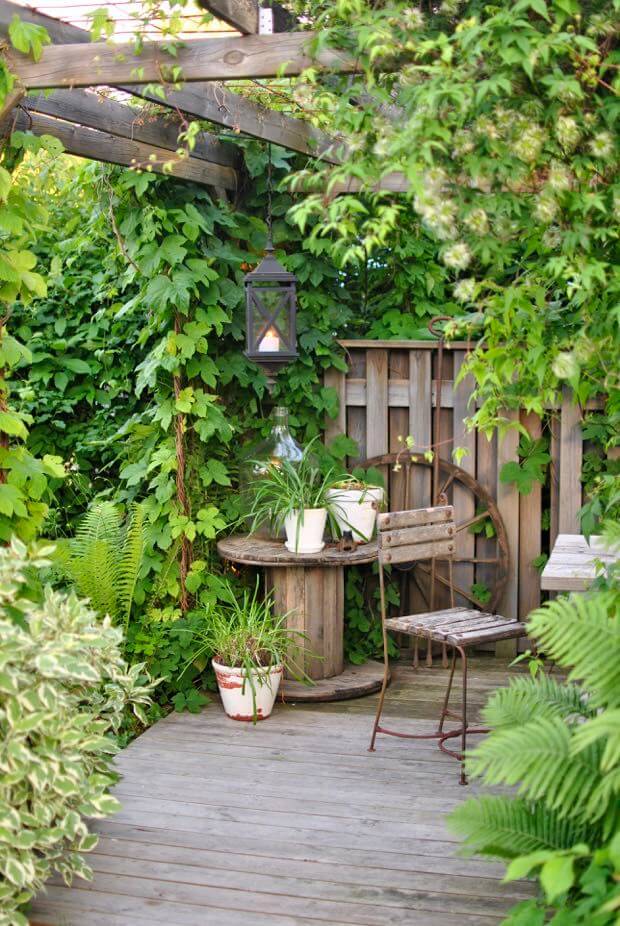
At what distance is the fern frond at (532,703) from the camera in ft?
9.89

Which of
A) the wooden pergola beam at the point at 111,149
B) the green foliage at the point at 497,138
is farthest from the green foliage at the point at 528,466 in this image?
the green foliage at the point at 497,138

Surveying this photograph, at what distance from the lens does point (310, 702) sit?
16.4 feet

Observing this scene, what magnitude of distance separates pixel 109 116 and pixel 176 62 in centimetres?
102

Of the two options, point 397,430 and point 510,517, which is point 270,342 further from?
point 510,517

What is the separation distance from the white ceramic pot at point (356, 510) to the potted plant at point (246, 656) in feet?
1.77

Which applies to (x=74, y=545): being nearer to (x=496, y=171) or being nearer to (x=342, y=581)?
(x=342, y=581)

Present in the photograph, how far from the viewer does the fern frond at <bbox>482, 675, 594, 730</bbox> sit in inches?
119

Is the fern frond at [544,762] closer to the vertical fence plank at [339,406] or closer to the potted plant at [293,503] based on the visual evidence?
the potted plant at [293,503]

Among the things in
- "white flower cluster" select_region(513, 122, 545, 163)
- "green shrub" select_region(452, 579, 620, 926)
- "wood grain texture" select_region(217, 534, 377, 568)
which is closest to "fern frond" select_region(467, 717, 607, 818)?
"green shrub" select_region(452, 579, 620, 926)

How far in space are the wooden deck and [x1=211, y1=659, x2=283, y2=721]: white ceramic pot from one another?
67 millimetres

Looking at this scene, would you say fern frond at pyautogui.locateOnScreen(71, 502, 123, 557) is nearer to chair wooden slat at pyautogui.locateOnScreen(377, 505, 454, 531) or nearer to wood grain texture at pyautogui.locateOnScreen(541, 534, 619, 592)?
chair wooden slat at pyautogui.locateOnScreen(377, 505, 454, 531)

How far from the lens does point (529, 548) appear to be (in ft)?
18.3

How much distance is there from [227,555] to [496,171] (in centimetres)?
254

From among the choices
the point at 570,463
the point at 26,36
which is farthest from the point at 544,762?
the point at 570,463
